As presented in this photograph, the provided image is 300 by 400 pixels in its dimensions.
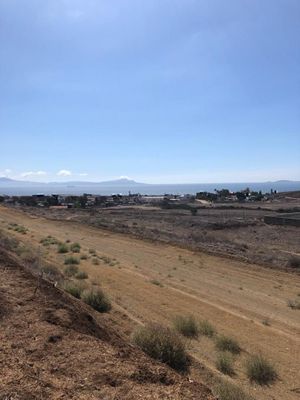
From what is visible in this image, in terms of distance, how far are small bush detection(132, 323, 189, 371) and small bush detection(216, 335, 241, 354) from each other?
9.16 feet

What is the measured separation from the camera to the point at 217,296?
19.7 m

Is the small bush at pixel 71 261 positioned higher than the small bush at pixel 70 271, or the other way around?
the small bush at pixel 70 271

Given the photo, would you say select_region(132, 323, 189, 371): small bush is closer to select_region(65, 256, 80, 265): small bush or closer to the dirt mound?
the dirt mound

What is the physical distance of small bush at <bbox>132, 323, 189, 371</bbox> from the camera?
30.3ft

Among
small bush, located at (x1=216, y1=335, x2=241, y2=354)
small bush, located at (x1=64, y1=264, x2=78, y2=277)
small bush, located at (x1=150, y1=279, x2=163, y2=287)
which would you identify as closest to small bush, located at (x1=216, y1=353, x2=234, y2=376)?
small bush, located at (x1=216, y1=335, x2=241, y2=354)

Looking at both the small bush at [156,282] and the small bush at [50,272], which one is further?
the small bush at [156,282]

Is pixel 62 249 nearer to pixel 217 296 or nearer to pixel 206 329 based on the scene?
pixel 217 296

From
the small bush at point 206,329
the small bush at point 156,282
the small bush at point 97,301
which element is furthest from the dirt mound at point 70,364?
the small bush at point 156,282

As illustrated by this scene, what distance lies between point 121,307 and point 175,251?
18046mm

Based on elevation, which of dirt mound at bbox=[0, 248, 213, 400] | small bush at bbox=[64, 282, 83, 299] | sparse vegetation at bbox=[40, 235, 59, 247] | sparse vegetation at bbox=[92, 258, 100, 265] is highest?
dirt mound at bbox=[0, 248, 213, 400]

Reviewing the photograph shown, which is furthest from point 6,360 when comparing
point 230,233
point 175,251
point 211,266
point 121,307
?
point 230,233

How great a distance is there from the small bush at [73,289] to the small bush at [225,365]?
18.1ft

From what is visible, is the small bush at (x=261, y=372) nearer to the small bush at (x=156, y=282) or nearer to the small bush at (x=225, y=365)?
the small bush at (x=225, y=365)

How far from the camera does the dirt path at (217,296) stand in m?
12.2
